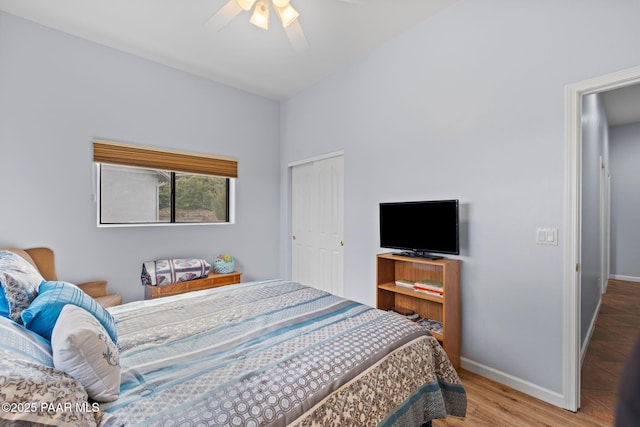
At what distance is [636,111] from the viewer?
4.36 m

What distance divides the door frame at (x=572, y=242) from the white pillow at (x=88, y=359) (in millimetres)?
2450

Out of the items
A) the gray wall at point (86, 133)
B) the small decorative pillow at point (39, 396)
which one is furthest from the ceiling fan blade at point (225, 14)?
the small decorative pillow at point (39, 396)

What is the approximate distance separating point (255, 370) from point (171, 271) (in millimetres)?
2442

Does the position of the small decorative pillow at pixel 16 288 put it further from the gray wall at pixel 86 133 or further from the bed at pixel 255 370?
the gray wall at pixel 86 133

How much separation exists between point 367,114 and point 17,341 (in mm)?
3032

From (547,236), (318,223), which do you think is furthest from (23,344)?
(318,223)

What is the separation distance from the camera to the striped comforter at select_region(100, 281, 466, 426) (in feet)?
3.20

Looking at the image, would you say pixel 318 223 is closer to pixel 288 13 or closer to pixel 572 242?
pixel 288 13

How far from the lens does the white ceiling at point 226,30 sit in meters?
2.43

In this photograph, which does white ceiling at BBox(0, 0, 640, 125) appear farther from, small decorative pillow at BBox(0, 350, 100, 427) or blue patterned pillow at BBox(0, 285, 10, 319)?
small decorative pillow at BBox(0, 350, 100, 427)

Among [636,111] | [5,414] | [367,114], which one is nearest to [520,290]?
[367,114]

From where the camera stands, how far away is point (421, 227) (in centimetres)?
249

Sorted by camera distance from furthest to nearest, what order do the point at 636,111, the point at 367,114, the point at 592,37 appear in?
1. the point at 636,111
2. the point at 367,114
3. the point at 592,37

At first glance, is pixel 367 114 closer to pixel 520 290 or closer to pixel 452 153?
pixel 452 153
